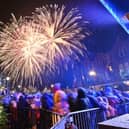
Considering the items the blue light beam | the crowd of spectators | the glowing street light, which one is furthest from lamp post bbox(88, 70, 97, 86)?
the blue light beam

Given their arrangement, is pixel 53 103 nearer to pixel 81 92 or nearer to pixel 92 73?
pixel 81 92

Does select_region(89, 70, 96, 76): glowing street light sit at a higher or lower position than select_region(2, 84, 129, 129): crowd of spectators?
higher

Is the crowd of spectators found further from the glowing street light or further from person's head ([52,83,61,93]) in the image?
the glowing street light

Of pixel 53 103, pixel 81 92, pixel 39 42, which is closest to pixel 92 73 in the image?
pixel 81 92

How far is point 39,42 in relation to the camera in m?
3.38

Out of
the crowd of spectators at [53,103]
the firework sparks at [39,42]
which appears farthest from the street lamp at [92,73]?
the firework sparks at [39,42]

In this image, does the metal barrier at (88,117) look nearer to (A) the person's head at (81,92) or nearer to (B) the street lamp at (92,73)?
(A) the person's head at (81,92)

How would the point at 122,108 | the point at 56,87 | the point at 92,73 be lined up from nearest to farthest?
1. the point at 122,108
2. the point at 92,73
3. the point at 56,87

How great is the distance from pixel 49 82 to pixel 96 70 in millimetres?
810

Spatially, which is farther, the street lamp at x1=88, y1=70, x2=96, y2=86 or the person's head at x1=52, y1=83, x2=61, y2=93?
the person's head at x1=52, y1=83, x2=61, y2=93

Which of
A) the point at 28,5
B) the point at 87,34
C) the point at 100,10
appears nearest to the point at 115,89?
the point at 87,34

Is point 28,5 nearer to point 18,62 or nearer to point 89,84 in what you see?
point 18,62

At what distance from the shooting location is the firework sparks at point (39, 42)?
9.98 ft

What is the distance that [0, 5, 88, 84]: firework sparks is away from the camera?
304 centimetres
